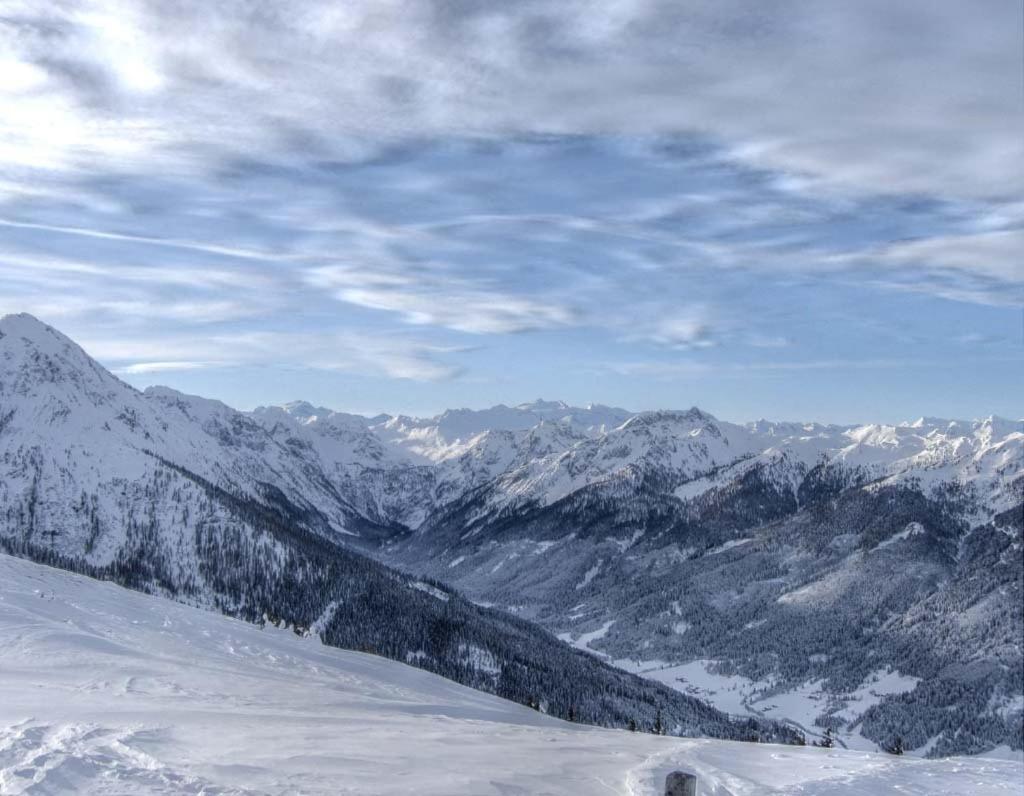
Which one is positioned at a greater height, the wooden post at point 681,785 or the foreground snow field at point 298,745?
the wooden post at point 681,785

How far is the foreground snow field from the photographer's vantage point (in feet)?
66.5

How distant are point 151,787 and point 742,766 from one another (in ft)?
62.2

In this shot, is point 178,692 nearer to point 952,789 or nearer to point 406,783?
point 406,783

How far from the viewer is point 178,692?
35375 mm

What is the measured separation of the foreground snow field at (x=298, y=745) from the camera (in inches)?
798

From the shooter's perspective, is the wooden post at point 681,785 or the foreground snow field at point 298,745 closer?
the wooden post at point 681,785

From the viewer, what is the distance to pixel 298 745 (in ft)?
80.8

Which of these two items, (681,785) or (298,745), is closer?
(681,785)

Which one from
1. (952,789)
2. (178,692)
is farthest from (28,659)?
(952,789)

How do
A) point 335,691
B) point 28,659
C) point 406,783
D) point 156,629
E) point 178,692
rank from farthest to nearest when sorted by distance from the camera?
point 156,629 < point 335,691 < point 28,659 < point 178,692 < point 406,783

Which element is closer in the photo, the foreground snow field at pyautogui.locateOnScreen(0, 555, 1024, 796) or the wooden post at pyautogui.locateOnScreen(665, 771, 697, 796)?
the wooden post at pyautogui.locateOnScreen(665, 771, 697, 796)

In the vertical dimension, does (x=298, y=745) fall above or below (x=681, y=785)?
below

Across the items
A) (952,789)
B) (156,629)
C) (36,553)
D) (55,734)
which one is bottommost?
(36,553)

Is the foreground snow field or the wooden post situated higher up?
the wooden post
